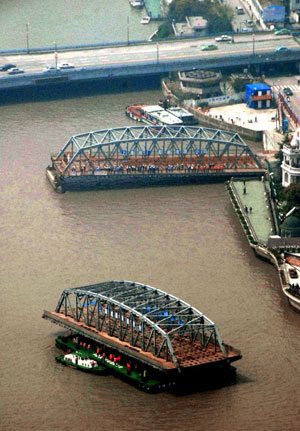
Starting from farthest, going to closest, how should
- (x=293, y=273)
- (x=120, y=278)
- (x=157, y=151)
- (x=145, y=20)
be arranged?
(x=145, y=20), (x=157, y=151), (x=120, y=278), (x=293, y=273)

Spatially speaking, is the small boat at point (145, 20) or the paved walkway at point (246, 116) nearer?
the paved walkway at point (246, 116)

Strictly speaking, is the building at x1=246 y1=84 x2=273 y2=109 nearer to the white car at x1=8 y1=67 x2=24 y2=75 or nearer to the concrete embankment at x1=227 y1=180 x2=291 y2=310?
the white car at x1=8 y1=67 x2=24 y2=75

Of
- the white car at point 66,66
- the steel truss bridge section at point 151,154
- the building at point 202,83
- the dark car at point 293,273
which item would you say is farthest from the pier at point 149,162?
the white car at point 66,66

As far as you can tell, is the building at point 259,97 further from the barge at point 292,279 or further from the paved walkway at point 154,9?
the paved walkway at point 154,9

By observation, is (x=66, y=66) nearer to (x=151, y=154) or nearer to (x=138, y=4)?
(x=151, y=154)

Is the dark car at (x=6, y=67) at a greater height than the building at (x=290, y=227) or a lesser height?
lesser

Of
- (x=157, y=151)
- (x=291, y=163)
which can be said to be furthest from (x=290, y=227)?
(x=157, y=151)

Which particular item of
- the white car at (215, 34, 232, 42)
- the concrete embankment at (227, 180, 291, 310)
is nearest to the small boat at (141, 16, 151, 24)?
the white car at (215, 34, 232, 42)
